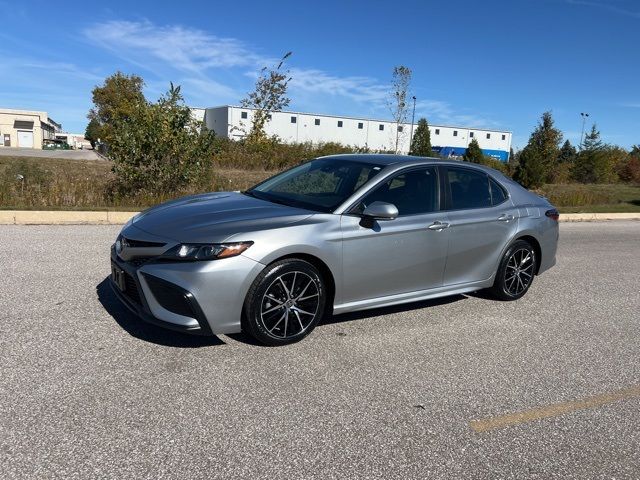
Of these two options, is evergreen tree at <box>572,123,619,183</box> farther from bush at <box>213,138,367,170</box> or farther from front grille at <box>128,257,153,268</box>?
front grille at <box>128,257,153,268</box>

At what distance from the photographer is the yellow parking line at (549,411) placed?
10.8 feet

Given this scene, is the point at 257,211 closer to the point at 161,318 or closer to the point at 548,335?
the point at 161,318

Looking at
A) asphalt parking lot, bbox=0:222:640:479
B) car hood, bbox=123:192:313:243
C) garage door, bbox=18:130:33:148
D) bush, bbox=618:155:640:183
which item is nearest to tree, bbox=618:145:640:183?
bush, bbox=618:155:640:183

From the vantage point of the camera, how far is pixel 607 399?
12.3 ft

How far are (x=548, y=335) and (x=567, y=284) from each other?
2409mm

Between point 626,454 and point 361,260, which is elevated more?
point 361,260

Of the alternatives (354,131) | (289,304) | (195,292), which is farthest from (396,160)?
(354,131)

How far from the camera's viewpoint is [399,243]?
471cm

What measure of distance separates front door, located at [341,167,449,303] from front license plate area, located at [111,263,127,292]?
1809mm

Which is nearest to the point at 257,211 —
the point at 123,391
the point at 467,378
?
the point at 123,391

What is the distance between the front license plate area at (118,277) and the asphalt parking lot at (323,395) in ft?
1.34

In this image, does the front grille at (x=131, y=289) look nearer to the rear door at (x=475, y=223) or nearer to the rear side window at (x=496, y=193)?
the rear door at (x=475, y=223)

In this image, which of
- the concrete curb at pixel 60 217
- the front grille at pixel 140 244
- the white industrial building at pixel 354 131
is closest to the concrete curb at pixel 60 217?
the concrete curb at pixel 60 217

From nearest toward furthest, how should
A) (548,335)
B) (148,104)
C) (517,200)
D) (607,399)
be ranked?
(607,399), (548,335), (517,200), (148,104)
